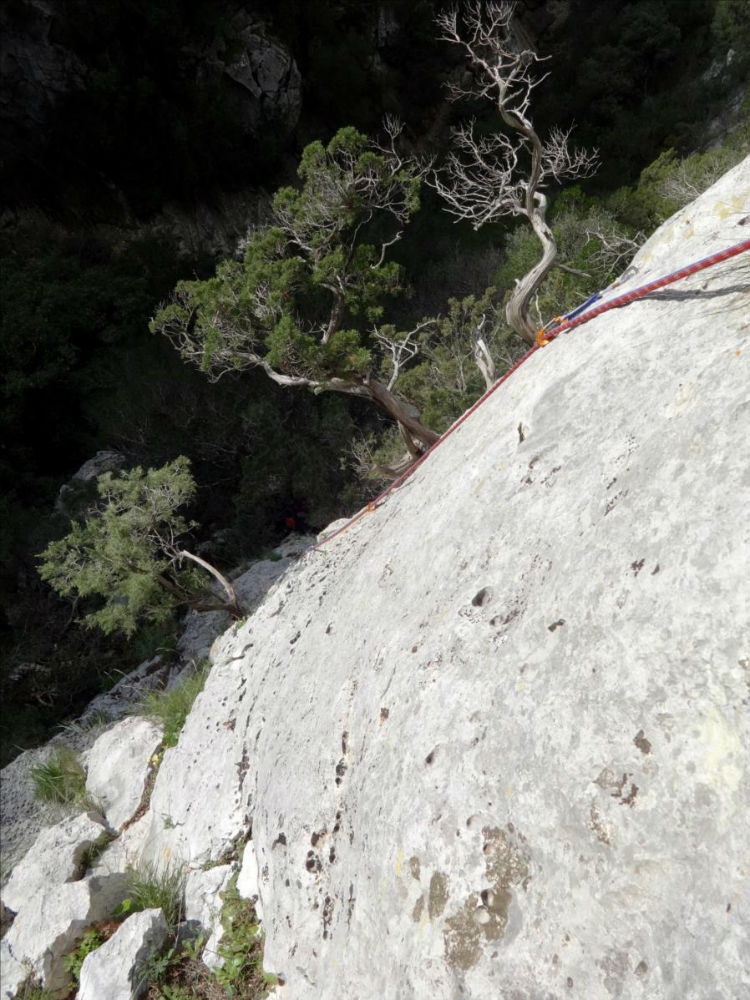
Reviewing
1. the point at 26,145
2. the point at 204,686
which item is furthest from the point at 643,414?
the point at 26,145

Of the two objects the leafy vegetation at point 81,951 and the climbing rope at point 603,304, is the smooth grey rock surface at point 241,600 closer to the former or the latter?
the climbing rope at point 603,304

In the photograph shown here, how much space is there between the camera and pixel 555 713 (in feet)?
8.05

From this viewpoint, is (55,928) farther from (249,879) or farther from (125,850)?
(249,879)

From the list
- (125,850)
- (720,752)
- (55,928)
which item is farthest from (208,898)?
(720,752)

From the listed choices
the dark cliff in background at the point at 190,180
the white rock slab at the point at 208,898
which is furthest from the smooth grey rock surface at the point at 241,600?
the white rock slab at the point at 208,898

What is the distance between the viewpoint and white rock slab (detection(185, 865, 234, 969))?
4.38 meters

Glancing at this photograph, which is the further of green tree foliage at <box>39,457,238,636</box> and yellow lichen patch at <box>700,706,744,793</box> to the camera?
green tree foliage at <box>39,457,238,636</box>

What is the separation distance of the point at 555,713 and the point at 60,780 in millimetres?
7453

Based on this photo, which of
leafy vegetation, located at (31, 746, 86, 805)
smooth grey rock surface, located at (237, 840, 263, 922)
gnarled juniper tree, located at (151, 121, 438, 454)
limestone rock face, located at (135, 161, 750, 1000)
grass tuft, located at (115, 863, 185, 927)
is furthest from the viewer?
leafy vegetation, located at (31, 746, 86, 805)

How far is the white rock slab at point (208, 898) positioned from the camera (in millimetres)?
4379

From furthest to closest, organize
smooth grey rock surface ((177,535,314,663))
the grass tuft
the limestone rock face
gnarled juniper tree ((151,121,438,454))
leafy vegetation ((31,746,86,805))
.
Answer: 1. smooth grey rock surface ((177,535,314,663))
2. leafy vegetation ((31,746,86,805))
3. gnarled juniper tree ((151,121,438,454))
4. the grass tuft
5. the limestone rock face

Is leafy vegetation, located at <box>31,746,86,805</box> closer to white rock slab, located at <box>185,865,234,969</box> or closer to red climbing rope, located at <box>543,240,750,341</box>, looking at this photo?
white rock slab, located at <box>185,865,234,969</box>

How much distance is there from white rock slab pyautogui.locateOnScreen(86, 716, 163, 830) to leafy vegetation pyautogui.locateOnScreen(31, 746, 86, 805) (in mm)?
136

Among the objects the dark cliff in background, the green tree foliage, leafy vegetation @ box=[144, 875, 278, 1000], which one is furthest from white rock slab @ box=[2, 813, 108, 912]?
the dark cliff in background
